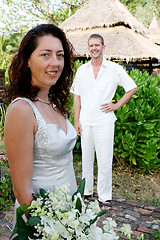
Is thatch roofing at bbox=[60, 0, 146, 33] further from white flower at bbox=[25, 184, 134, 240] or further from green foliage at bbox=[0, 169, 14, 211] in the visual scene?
white flower at bbox=[25, 184, 134, 240]

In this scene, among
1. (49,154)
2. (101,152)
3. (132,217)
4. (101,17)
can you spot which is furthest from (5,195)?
(101,17)

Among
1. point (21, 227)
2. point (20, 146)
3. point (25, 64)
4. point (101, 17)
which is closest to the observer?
point (21, 227)

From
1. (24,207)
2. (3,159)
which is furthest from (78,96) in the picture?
(24,207)

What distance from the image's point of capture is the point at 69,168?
5.37 ft

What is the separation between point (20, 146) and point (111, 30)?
1272cm

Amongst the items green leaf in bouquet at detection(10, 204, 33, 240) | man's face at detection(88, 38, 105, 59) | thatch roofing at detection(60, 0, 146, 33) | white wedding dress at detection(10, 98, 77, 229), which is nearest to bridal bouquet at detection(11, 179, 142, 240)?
green leaf in bouquet at detection(10, 204, 33, 240)

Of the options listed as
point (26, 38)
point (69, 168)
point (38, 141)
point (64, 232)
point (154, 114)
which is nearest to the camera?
point (64, 232)

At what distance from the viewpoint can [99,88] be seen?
3605mm

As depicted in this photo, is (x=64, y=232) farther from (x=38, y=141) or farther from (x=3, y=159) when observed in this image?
(x=3, y=159)

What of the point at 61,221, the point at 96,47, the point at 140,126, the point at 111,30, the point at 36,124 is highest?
the point at 111,30

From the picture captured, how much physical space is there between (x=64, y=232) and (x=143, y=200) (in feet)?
11.5

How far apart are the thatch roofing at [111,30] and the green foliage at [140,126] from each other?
705cm

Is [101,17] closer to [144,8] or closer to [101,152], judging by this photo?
[101,152]

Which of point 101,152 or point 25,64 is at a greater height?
point 25,64
